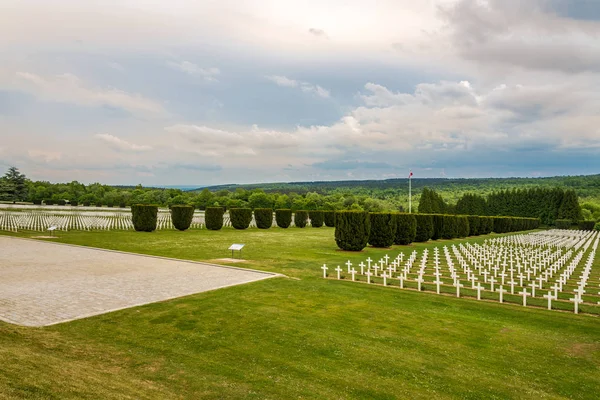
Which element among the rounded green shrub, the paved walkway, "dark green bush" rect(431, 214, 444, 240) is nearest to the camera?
the paved walkway

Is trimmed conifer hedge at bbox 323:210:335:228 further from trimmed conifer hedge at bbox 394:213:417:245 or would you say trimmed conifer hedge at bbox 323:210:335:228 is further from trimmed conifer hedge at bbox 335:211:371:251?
trimmed conifer hedge at bbox 335:211:371:251

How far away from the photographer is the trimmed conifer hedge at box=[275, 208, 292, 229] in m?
41.8

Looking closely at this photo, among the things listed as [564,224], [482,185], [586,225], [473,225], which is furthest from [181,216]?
[482,185]

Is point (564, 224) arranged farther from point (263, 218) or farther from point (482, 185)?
point (482, 185)

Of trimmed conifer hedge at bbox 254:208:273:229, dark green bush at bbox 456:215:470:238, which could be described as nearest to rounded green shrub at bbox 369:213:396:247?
dark green bush at bbox 456:215:470:238

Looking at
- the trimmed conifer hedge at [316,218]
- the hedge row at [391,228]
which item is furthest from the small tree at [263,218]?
the hedge row at [391,228]

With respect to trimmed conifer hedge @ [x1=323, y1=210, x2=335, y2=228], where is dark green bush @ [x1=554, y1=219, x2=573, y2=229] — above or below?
below

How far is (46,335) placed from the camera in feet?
21.0

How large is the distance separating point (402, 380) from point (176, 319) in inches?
175

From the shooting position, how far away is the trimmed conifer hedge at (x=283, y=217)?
137 ft

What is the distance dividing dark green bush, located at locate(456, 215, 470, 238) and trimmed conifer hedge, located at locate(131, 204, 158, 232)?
25.4m

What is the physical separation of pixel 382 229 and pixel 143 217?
56.9ft

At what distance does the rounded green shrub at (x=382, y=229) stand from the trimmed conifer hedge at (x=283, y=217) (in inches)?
746

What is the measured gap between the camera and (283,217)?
42.1 metres
